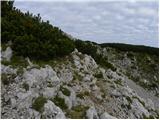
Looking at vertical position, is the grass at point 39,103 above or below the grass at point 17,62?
below

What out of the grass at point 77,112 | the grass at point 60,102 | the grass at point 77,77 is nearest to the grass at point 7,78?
the grass at point 60,102

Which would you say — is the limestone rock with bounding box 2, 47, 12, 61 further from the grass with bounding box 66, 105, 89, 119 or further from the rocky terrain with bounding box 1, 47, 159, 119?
the grass with bounding box 66, 105, 89, 119

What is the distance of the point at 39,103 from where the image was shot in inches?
A: 543

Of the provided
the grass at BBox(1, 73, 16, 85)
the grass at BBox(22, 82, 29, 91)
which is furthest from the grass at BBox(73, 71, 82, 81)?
the grass at BBox(1, 73, 16, 85)

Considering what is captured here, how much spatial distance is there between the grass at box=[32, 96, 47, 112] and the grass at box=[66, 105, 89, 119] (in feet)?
3.46

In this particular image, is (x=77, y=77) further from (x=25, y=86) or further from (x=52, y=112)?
(x=52, y=112)

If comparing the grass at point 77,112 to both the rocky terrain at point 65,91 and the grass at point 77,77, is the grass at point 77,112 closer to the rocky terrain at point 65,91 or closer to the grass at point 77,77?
the rocky terrain at point 65,91

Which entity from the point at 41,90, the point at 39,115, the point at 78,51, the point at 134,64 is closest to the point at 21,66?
the point at 41,90

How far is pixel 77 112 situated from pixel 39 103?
160cm

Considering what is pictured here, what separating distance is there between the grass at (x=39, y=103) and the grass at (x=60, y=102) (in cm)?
47

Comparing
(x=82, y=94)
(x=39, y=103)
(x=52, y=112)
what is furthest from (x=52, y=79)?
(x=52, y=112)

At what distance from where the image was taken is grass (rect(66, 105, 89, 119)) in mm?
14117

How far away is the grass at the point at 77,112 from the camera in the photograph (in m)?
14.1

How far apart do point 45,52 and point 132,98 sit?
4.62m
